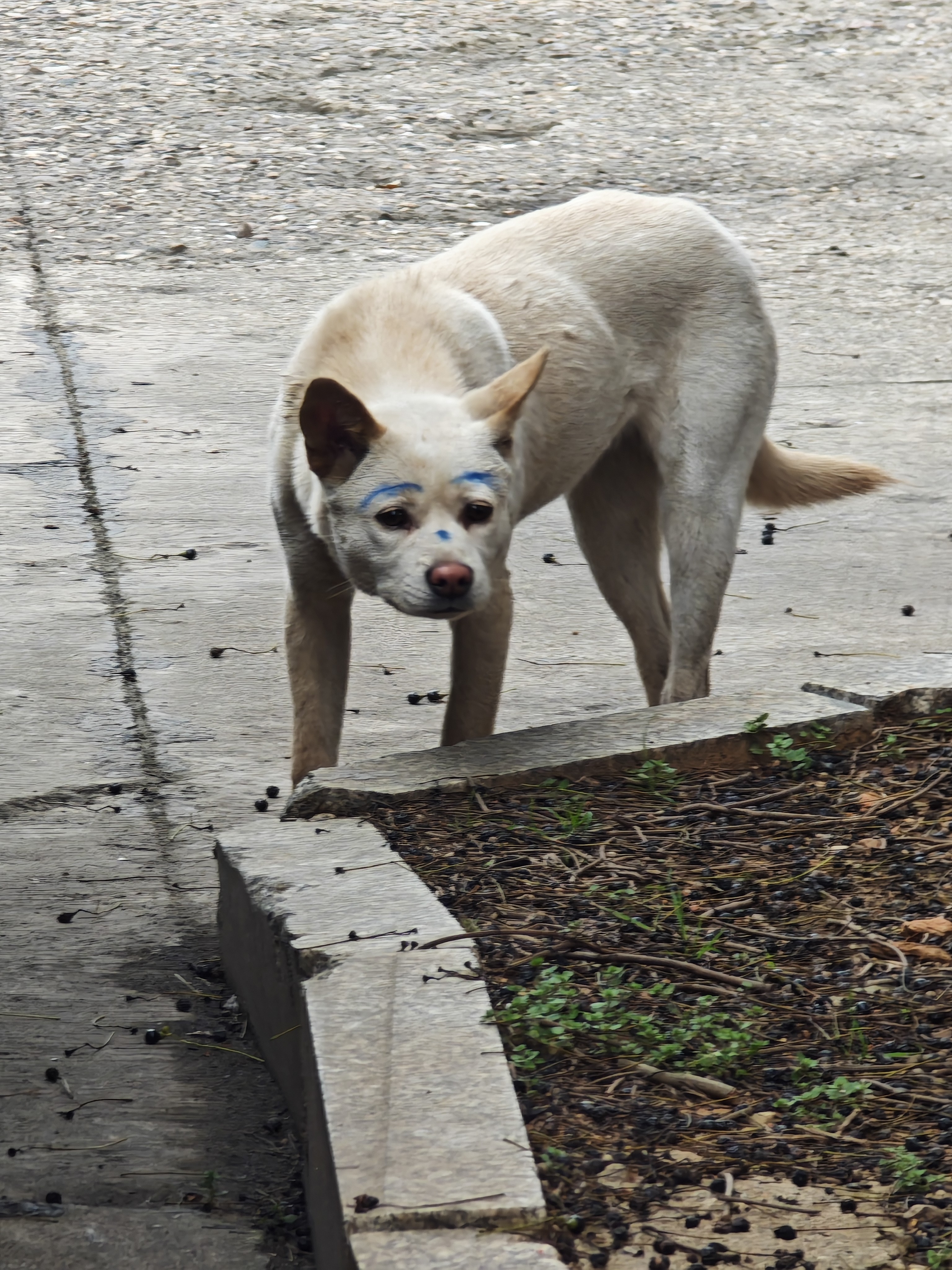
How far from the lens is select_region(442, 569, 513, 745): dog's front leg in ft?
15.1

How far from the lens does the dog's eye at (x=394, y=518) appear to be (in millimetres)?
4027

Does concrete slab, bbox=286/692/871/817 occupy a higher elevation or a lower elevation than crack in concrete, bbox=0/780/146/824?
higher

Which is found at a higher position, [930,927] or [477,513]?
[477,513]

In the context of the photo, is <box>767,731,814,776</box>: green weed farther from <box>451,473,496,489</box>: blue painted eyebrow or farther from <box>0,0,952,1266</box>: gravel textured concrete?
<box>451,473,496,489</box>: blue painted eyebrow

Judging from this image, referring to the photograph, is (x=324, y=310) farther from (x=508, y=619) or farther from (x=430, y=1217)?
(x=430, y=1217)

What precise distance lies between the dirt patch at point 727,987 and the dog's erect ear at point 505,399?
88cm

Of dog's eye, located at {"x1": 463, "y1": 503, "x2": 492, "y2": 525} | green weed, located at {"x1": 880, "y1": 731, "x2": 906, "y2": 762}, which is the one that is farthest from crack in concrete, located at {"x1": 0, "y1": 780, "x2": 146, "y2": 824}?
green weed, located at {"x1": 880, "y1": 731, "x2": 906, "y2": 762}

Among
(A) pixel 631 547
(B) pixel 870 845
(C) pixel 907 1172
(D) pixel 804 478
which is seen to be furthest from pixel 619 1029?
(D) pixel 804 478

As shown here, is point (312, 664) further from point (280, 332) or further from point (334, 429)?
point (280, 332)

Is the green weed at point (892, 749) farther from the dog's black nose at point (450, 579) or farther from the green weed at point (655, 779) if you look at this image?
the dog's black nose at point (450, 579)

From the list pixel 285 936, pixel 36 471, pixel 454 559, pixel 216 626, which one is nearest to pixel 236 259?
pixel 36 471

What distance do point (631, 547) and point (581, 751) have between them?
1.50 m

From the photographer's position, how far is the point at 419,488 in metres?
4.02

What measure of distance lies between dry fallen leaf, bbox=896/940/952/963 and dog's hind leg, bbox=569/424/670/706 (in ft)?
7.39
